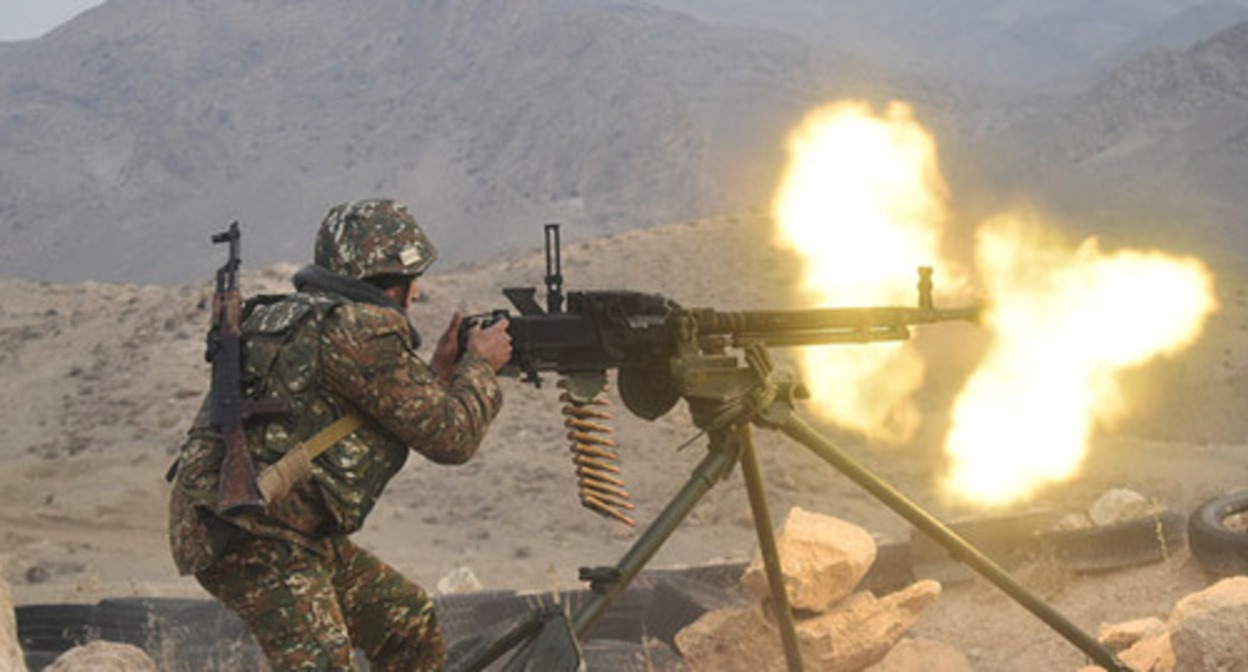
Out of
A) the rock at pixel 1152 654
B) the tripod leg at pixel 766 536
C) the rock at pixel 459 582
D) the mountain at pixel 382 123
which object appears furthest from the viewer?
the mountain at pixel 382 123

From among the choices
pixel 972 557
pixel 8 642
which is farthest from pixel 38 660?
pixel 972 557

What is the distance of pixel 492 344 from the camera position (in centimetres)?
448

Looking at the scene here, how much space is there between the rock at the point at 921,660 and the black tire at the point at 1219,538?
6.44 feet

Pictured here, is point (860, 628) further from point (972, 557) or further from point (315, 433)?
point (315, 433)

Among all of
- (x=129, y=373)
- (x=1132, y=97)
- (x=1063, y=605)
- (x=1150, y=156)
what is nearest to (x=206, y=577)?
(x=1063, y=605)

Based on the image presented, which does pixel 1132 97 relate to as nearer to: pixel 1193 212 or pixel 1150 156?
pixel 1150 156

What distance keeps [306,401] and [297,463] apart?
0.23 metres

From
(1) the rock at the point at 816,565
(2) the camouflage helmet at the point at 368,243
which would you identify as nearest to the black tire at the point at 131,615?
(1) the rock at the point at 816,565

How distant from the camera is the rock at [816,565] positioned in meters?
7.43

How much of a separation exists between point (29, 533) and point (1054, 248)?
1125 inches

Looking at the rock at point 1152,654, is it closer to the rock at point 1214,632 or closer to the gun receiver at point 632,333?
the rock at point 1214,632

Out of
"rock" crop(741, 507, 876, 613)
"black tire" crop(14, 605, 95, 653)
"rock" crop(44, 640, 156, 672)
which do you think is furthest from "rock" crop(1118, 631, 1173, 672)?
"black tire" crop(14, 605, 95, 653)

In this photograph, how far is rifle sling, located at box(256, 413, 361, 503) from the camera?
12.1ft

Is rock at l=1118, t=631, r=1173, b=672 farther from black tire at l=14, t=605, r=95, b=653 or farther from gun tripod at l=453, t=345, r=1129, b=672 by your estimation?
black tire at l=14, t=605, r=95, b=653
